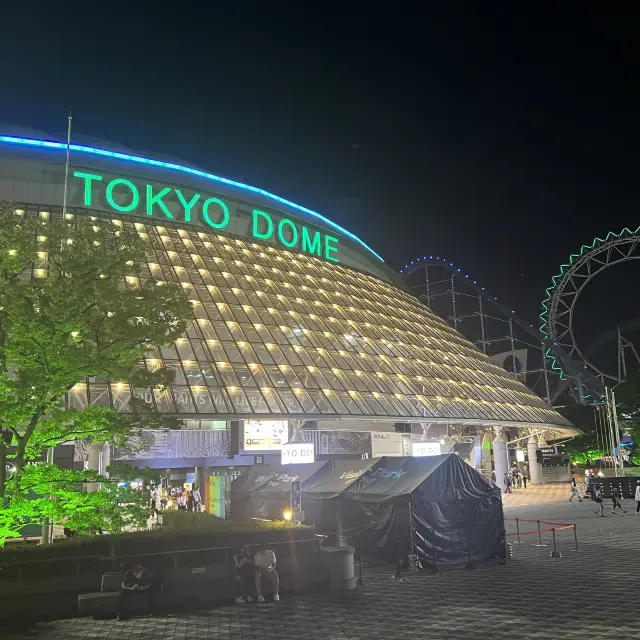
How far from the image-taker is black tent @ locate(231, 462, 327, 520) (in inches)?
1025

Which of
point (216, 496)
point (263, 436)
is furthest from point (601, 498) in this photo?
point (216, 496)

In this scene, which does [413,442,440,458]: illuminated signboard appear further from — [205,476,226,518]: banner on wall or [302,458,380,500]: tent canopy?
[302,458,380,500]: tent canopy

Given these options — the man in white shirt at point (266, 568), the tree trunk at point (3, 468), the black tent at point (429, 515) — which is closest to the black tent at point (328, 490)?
the black tent at point (429, 515)

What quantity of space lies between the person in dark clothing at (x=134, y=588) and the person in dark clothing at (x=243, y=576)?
2.20m

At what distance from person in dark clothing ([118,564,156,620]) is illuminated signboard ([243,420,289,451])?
50.3ft

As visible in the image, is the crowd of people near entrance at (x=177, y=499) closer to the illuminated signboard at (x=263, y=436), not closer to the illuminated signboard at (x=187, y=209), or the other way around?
the illuminated signboard at (x=263, y=436)

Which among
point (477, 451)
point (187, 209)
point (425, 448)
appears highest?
point (187, 209)

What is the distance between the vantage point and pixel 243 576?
611 inches

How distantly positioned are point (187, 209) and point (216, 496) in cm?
2182

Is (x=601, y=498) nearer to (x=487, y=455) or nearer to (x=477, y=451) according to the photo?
(x=477, y=451)

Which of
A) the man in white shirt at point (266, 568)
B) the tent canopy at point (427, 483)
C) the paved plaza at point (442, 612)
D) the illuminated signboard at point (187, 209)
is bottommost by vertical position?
the paved plaza at point (442, 612)

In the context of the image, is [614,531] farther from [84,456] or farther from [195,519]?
[84,456]

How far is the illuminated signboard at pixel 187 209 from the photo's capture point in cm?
4109

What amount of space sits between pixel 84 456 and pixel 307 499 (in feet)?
39.8
